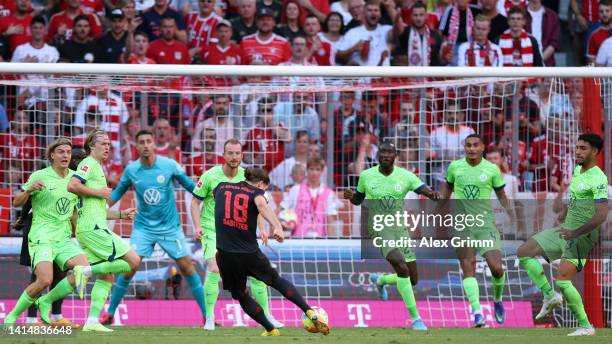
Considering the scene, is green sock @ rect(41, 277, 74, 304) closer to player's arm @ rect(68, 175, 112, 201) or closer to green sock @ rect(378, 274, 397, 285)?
player's arm @ rect(68, 175, 112, 201)

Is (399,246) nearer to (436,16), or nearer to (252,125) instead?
(252,125)

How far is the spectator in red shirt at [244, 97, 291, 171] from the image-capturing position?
15688 millimetres

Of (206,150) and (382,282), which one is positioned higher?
(206,150)

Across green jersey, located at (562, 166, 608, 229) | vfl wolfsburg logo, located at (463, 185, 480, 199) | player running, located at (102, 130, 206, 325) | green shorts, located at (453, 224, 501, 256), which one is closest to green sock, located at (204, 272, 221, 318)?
player running, located at (102, 130, 206, 325)

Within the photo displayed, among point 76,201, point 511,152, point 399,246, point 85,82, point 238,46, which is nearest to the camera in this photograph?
point 76,201

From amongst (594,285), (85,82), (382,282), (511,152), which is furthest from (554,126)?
(85,82)

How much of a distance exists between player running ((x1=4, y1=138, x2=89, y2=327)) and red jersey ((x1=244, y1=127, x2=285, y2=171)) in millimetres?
3999

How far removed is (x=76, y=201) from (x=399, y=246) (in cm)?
365

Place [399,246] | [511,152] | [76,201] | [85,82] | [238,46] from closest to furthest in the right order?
[76,201] → [399,246] → [85,82] → [511,152] → [238,46]

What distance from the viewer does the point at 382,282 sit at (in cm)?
1395

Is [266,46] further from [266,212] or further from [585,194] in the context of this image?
[266,212]

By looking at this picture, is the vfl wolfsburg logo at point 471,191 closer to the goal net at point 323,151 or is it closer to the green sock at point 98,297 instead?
the goal net at point 323,151

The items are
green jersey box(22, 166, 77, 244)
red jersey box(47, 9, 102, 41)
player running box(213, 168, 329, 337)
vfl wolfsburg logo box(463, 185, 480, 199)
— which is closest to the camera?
player running box(213, 168, 329, 337)

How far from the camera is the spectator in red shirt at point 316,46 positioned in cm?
1778
